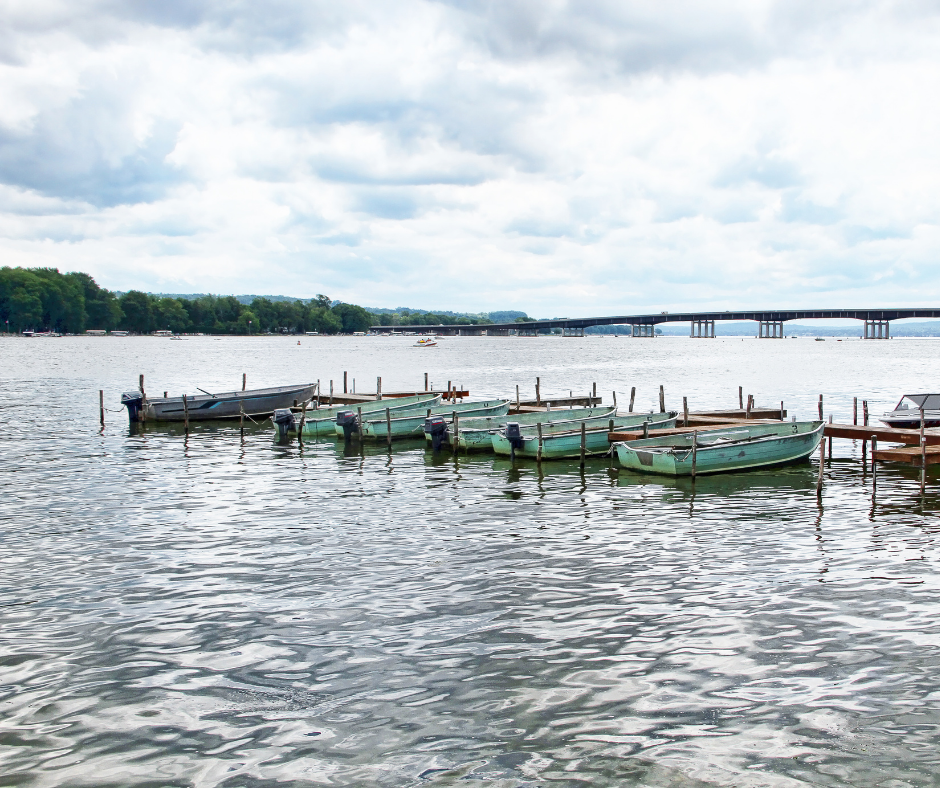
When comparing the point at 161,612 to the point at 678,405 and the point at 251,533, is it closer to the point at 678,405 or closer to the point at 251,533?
the point at 251,533

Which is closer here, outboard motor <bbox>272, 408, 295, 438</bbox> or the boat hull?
outboard motor <bbox>272, 408, 295, 438</bbox>

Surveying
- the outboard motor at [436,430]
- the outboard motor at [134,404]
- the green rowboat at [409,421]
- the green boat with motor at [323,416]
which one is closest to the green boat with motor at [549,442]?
the outboard motor at [436,430]

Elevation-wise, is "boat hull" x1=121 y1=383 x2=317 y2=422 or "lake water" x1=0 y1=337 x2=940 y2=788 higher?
"boat hull" x1=121 y1=383 x2=317 y2=422

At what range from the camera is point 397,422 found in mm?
40812

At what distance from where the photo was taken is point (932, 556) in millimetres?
18594

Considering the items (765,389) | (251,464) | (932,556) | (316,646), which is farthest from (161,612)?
(765,389)

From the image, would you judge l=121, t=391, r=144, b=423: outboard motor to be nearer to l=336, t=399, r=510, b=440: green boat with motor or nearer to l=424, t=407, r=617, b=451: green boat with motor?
l=336, t=399, r=510, b=440: green boat with motor

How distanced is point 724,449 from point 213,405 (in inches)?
1246

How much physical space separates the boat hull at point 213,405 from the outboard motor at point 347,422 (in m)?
9.93

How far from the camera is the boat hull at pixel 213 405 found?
4800 centimetres

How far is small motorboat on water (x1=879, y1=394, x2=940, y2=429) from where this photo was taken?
34.9m

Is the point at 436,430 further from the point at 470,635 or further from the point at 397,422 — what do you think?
the point at 470,635

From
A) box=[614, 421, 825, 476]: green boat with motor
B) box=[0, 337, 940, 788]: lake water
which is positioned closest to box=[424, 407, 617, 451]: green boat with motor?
box=[614, 421, 825, 476]: green boat with motor

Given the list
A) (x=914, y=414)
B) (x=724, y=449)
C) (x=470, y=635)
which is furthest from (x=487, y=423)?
(x=470, y=635)
